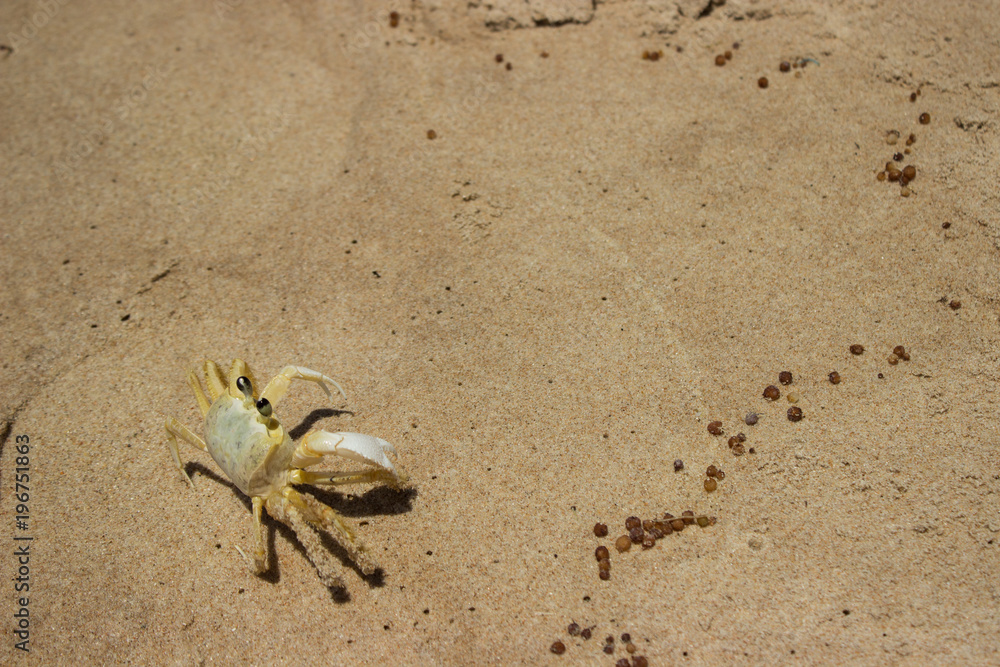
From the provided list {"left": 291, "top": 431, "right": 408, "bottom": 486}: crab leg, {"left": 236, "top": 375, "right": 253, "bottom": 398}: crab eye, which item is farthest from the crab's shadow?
{"left": 236, "top": 375, "right": 253, "bottom": 398}: crab eye

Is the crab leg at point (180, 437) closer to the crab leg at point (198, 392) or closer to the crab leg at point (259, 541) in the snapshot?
the crab leg at point (198, 392)

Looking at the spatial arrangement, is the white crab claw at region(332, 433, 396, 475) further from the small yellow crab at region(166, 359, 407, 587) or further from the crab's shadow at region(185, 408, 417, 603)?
the crab's shadow at region(185, 408, 417, 603)

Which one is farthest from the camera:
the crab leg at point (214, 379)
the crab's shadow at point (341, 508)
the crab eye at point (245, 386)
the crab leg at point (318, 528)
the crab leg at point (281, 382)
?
the crab leg at point (214, 379)

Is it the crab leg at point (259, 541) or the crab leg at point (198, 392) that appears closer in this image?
the crab leg at point (259, 541)

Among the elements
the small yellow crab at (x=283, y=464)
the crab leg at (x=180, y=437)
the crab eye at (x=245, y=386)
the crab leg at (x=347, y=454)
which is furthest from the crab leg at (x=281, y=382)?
the crab leg at (x=180, y=437)

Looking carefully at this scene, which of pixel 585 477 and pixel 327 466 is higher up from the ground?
pixel 585 477

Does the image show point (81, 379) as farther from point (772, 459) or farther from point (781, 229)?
point (781, 229)

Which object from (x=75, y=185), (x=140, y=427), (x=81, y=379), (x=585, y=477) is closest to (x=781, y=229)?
(x=585, y=477)
